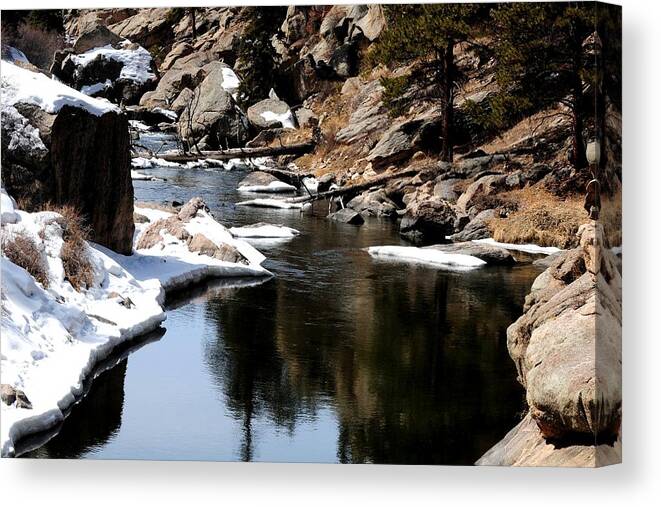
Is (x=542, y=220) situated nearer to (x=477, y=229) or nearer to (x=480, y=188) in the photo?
(x=480, y=188)

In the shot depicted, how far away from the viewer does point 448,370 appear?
9.88 m

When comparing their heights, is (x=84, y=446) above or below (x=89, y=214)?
below

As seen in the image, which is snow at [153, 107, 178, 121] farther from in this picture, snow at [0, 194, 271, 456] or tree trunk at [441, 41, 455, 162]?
tree trunk at [441, 41, 455, 162]

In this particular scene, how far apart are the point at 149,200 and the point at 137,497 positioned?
4.32 meters

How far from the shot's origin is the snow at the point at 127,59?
1078 centimetres

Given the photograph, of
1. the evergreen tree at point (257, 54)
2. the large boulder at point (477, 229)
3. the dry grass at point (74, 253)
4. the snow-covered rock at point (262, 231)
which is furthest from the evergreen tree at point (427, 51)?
the dry grass at point (74, 253)

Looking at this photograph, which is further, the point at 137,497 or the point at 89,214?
the point at 89,214

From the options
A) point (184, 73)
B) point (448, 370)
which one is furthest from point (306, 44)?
point (448, 370)

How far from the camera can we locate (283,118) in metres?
11.5

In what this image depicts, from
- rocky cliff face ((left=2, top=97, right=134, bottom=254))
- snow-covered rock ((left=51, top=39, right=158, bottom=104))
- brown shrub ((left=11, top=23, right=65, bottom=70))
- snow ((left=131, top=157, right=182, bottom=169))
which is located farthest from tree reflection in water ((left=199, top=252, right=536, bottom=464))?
brown shrub ((left=11, top=23, right=65, bottom=70))

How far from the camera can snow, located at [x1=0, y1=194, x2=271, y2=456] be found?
8969 millimetres

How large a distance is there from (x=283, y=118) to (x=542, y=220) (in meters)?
2.98

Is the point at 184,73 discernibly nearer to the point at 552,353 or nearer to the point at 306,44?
the point at 306,44

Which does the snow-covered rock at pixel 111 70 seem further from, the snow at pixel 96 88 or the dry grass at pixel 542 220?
the dry grass at pixel 542 220
